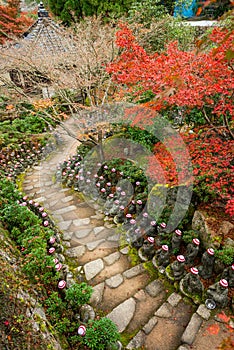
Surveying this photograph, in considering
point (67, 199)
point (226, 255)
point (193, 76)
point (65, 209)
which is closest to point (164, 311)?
point (226, 255)

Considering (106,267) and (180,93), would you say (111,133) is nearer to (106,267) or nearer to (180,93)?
(180,93)

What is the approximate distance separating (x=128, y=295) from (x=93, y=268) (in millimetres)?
1002

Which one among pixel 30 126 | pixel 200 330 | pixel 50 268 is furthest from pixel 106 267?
pixel 30 126

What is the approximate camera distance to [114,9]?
1666 cm

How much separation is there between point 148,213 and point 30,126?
9.62 meters

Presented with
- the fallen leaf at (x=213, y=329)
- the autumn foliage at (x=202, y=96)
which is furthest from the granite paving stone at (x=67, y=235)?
the fallen leaf at (x=213, y=329)

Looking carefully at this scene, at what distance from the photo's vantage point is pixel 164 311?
421 cm

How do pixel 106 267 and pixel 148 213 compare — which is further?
pixel 148 213

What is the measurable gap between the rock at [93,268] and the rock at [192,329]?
2.01 metres

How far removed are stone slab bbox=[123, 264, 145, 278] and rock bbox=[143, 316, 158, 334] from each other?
38.5 inches

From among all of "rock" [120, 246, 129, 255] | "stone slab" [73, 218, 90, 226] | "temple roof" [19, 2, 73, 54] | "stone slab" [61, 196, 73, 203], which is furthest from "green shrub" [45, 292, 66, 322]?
"temple roof" [19, 2, 73, 54]

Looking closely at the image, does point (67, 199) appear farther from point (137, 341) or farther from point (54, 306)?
point (137, 341)

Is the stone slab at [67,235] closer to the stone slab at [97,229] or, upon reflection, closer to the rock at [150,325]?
the stone slab at [97,229]

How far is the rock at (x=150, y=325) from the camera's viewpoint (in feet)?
13.0
